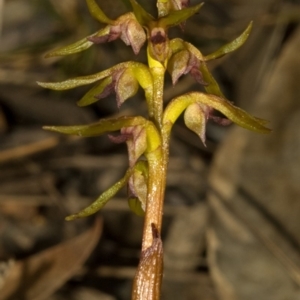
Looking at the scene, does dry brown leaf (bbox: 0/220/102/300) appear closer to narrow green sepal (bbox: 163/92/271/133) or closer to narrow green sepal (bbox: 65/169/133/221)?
narrow green sepal (bbox: 65/169/133/221)

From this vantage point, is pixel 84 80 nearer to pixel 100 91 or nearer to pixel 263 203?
pixel 100 91

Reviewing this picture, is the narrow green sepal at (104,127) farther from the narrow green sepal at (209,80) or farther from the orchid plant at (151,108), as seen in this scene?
the narrow green sepal at (209,80)

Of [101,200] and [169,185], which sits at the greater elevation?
[169,185]

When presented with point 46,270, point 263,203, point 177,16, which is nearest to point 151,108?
point 177,16

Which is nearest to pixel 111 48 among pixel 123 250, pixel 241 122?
pixel 123 250

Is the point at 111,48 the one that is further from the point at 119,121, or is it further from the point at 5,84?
the point at 119,121
